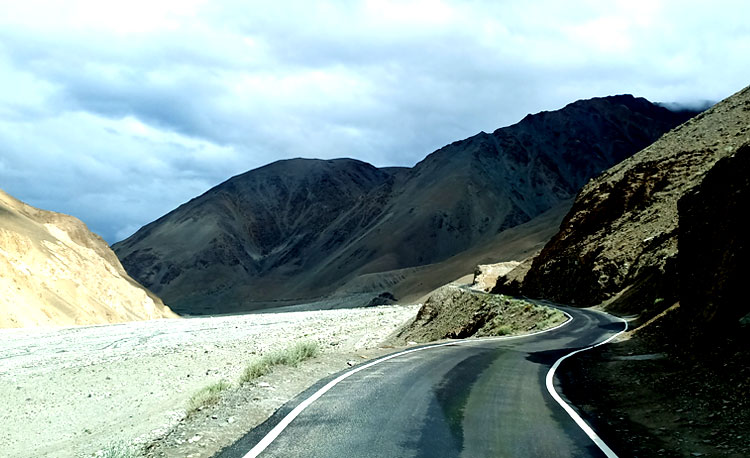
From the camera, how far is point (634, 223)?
150 ft

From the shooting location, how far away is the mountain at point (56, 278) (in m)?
55.7

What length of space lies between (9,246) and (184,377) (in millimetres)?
44943

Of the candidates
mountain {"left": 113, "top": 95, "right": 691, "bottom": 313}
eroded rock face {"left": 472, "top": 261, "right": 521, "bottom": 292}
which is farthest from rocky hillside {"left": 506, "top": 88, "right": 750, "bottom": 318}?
mountain {"left": 113, "top": 95, "right": 691, "bottom": 313}

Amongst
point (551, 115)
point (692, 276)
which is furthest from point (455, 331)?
point (551, 115)

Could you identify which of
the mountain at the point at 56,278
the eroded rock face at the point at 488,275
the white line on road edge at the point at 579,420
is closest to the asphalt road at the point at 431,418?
the white line on road edge at the point at 579,420

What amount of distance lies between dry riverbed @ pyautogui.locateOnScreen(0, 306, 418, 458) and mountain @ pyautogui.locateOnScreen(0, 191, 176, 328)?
813 cm

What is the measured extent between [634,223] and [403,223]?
353 feet

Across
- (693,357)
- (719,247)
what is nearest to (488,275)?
(719,247)

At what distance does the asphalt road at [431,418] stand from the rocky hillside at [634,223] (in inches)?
831

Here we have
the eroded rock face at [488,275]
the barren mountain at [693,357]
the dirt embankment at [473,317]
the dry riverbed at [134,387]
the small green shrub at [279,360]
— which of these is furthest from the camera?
the eroded rock face at [488,275]

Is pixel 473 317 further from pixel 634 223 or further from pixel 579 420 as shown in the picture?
pixel 579 420

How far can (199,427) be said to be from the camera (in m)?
8.32

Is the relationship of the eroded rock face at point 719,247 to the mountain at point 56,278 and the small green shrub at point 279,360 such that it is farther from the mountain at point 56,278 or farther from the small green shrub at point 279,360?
the mountain at point 56,278

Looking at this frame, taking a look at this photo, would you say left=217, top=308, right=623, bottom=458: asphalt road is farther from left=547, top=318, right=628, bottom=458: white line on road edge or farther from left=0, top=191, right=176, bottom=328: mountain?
left=0, top=191, right=176, bottom=328: mountain
